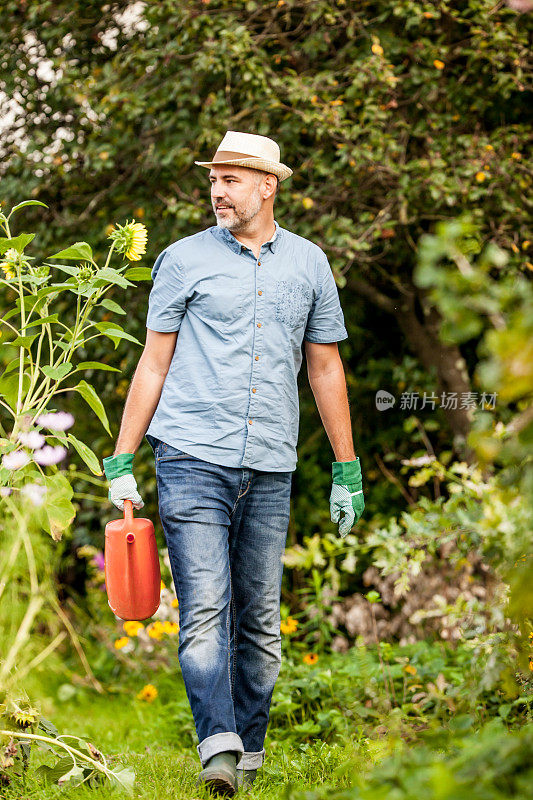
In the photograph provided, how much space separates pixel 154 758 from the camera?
275 centimetres

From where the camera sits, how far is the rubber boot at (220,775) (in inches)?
86.0

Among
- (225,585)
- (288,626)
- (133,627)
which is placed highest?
(225,585)

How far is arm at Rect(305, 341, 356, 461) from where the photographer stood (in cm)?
274

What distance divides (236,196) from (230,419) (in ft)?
2.02

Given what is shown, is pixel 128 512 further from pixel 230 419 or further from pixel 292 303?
pixel 292 303

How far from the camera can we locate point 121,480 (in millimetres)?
2520

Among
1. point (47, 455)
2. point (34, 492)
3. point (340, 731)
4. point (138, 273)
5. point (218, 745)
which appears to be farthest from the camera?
point (340, 731)

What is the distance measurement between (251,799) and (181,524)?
673 millimetres

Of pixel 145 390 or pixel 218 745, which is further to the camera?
pixel 145 390

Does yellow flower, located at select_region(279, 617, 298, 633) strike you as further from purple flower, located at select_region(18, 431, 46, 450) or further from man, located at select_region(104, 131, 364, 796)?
purple flower, located at select_region(18, 431, 46, 450)

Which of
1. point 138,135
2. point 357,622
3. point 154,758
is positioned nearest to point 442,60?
point 138,135

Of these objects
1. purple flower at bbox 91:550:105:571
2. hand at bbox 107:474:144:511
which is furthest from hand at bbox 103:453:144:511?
purple flower at bbox 91:550:105:571

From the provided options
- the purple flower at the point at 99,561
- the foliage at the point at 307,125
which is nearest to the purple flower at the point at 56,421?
the foliage at the point at 307,125

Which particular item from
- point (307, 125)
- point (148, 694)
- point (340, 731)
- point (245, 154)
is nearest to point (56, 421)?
point (245, 154)
